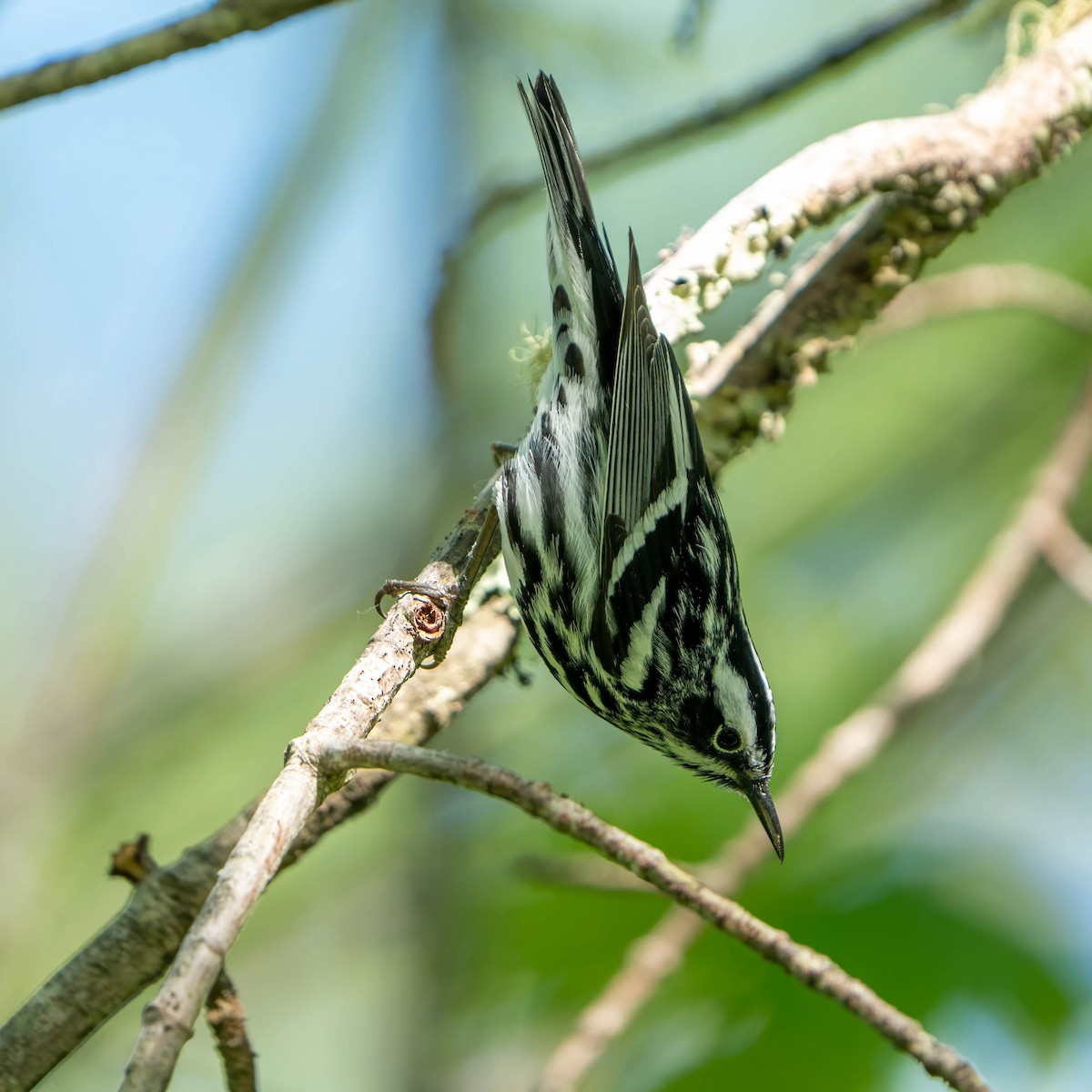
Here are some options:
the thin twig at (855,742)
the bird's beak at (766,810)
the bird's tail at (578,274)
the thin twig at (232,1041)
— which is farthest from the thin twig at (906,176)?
the thin twig at (232,1041)

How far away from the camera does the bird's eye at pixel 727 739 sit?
11.0 ft

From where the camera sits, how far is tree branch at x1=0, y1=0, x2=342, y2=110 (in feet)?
8.36

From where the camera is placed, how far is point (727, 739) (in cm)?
338

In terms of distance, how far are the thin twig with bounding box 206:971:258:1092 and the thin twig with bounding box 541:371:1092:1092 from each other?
0.87 m

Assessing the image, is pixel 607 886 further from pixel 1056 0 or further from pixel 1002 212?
pixel 1002 212

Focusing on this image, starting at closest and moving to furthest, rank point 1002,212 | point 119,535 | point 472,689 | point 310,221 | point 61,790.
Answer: point 472,689 < point 61,790 < point 119,535 < point 310,221 < point 1002,212

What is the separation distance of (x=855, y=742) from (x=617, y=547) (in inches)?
35.3

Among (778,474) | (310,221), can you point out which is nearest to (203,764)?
(310,221)

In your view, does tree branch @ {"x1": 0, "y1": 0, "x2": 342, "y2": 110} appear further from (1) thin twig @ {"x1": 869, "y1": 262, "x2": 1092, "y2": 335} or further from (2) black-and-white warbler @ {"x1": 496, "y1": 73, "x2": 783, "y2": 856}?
(1) thin twig @ {"x1": 869, "y1": 262, "x2": 1092, "y2": 335}

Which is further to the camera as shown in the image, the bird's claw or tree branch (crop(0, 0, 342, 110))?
tree branch (crop(0, 0, 342, 110))

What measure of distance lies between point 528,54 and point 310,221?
3.49 ft

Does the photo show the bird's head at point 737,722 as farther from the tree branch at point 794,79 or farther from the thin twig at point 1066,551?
the tree branch at point 794,79

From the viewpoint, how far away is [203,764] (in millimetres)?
4891

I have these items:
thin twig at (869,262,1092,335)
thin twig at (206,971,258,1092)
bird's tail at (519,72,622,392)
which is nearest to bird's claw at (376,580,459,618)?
thin twig at (206,971,258,1092)
